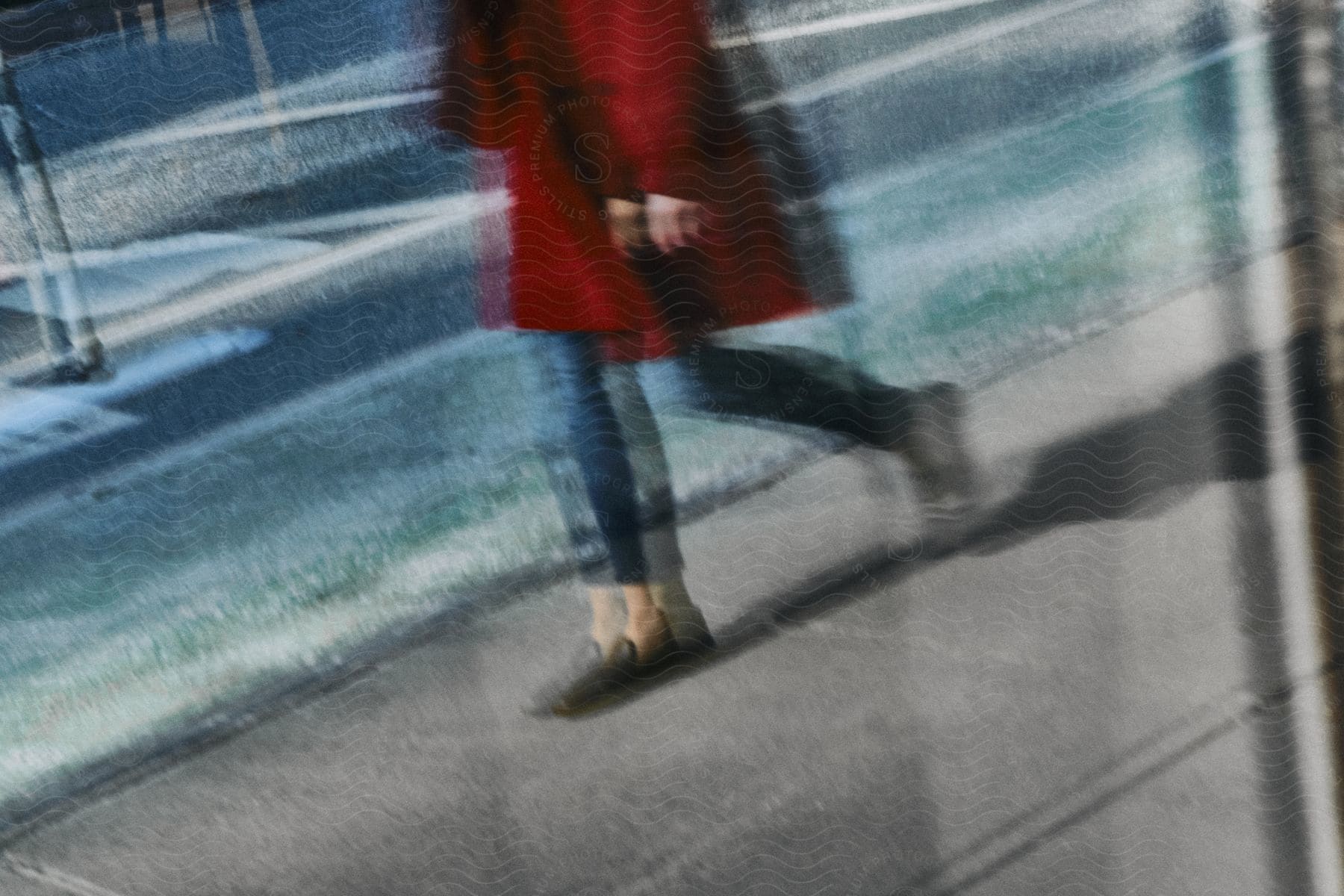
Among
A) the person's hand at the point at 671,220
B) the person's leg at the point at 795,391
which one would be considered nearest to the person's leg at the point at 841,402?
the person's leg at the point at 795,391

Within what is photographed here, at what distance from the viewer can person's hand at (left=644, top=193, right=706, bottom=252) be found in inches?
63.5

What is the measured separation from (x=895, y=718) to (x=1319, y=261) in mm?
713

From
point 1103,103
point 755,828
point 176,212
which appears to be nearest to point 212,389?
point 176,212

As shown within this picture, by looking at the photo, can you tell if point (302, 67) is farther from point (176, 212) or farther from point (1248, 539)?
point (1248, 539)

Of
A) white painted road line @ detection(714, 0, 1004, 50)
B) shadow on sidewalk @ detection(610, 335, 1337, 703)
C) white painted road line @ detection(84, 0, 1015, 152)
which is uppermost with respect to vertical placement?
white painted road line @ detection(84, 0, 1015, 152)

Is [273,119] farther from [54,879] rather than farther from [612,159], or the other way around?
[54,879]

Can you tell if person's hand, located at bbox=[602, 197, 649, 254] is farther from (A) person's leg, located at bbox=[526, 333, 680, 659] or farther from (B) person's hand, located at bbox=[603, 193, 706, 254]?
(A) person's leg, located at bbox=[526, 333, 680, 659]

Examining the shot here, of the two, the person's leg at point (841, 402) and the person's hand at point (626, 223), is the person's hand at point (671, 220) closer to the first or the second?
the person's hand at point (626, 223)

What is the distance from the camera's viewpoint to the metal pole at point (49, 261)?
157 cm

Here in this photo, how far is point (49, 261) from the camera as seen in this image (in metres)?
1.60

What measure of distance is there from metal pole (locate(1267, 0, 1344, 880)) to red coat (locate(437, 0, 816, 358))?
0.58 meters

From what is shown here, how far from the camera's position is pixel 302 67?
5.10ft

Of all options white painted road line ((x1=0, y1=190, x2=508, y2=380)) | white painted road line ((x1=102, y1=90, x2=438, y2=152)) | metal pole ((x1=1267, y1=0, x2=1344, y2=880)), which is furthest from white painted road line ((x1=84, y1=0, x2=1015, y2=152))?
metal pole ((x1=1267, y1=0, x2=1344, y2=880))

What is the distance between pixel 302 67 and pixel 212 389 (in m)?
0.35
